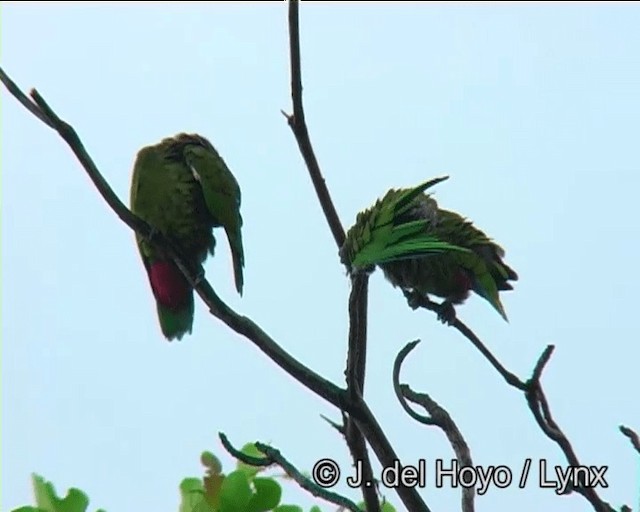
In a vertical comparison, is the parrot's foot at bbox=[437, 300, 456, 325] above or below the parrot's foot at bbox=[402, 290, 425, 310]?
below

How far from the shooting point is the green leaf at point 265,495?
1782 millimetres

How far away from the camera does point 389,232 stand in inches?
64.9

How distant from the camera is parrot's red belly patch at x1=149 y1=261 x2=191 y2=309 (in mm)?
2734

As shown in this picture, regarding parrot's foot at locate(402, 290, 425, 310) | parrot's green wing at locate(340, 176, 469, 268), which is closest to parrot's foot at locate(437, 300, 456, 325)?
parrot's foot at locate(402, 290, 425, 310)

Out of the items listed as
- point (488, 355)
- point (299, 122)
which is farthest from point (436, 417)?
point (299, 122)

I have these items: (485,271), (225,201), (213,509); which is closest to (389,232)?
(213,509)

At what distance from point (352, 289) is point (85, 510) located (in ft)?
2.69

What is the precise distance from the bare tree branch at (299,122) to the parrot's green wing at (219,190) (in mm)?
957

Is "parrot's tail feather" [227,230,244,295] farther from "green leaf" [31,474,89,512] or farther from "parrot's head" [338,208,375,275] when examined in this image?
"green leaf" [31,474,89,512]

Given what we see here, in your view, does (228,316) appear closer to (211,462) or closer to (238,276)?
(211,462)

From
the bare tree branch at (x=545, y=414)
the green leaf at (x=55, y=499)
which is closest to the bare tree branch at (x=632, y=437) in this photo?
the bare tree branch at (x=545, y=414)
